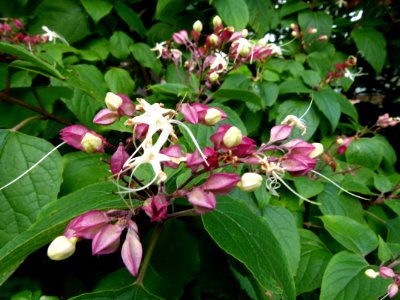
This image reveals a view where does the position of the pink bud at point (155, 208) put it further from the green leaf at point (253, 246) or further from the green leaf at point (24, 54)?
the green leaf at point (24, 54)

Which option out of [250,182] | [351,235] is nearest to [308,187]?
[351,235]

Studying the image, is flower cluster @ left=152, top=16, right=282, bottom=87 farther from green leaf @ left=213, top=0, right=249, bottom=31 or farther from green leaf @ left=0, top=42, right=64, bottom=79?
green leaf @ left=0, top=42, right=64, bottom=79

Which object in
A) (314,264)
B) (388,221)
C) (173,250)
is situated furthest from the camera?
(388,221)

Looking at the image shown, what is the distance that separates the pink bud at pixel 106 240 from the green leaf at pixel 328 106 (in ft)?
2.41

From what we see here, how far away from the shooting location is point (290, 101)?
1001mm

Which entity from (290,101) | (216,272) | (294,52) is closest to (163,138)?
(216,272)

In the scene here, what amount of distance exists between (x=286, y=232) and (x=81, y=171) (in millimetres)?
375

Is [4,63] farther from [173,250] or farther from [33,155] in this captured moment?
[173,250]

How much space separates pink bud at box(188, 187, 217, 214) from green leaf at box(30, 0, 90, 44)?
2.65 ft

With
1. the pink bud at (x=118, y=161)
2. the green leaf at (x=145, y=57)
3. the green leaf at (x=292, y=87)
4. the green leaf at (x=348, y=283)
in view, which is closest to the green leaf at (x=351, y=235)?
the green leaf at (x=348, y=283)

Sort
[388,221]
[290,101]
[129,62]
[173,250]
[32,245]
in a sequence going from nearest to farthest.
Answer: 1. [32,245]
2. [173,250]
3. [388,221]
4. [290,101]
5. [129,62]

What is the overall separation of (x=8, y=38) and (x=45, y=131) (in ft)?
1.00

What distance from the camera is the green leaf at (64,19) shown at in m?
1.02

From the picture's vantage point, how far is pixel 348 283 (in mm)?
621
